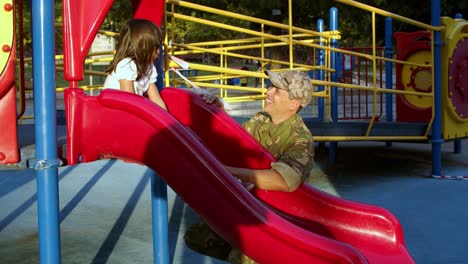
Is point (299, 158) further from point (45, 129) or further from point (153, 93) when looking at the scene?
point (45, 129)

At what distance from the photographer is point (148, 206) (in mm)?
5973

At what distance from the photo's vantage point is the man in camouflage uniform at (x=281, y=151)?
2977 millimetres

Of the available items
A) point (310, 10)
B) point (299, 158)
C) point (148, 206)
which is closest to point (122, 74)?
point (299, 158)

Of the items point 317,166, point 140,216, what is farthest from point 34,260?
point 317,166

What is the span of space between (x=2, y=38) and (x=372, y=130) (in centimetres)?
500

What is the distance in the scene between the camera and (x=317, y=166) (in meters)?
8.20

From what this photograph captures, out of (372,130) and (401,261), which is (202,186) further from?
(372,130)

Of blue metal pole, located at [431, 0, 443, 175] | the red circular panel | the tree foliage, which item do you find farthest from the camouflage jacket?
the tree foliage

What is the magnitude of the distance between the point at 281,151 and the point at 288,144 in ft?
0.36

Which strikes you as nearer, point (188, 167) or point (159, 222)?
point (188, 167)

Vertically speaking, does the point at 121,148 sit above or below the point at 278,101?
below

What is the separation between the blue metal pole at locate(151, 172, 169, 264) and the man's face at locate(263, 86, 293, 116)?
0.84 meters

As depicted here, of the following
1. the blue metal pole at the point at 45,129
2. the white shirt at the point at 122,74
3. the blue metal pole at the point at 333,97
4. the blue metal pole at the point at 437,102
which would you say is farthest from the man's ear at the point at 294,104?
the blue metal pole at the point at 333,97

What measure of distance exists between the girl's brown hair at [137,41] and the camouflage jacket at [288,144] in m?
0.70
